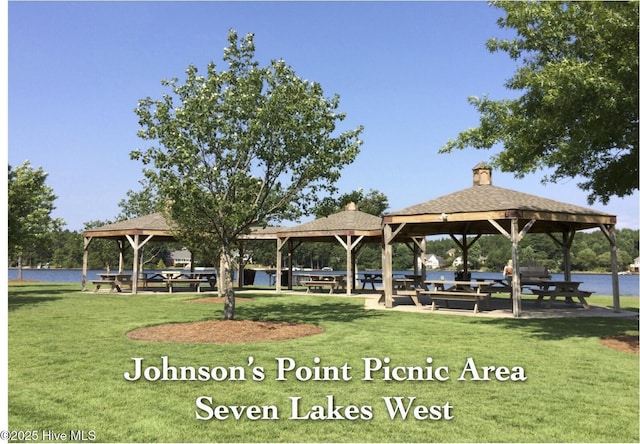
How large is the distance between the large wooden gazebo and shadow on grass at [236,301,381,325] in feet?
6.07

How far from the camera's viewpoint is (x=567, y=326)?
38.3ft

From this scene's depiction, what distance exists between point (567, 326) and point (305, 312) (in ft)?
23.6

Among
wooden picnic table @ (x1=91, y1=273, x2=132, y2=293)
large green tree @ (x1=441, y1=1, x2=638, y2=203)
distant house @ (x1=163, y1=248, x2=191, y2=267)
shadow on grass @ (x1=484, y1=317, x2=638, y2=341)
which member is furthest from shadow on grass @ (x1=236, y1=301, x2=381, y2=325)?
distant house @ (x1=163, y1=248, x2=191, y2=267)

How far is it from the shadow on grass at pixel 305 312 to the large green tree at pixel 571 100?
5426 mm

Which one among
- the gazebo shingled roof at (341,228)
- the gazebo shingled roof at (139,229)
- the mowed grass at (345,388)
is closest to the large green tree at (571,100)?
the mowed grass at (345,388)

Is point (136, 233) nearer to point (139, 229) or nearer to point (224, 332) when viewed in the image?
point (139, 229)

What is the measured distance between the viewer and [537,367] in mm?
7266

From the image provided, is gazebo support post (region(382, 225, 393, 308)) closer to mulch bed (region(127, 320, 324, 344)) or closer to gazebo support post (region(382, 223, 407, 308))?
gazebo support post (region(382, 223, 407, 308))

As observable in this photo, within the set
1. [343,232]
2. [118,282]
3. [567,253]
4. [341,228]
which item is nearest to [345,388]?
[567,253]

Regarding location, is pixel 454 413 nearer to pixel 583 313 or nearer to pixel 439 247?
pixel 583 313

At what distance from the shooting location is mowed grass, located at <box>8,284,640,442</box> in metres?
4.69

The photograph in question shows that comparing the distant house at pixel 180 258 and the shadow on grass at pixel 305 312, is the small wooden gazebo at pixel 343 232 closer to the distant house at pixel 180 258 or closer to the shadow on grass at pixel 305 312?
the shadow on grass at pixel 305 312

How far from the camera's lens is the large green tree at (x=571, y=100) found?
8484 millimetres

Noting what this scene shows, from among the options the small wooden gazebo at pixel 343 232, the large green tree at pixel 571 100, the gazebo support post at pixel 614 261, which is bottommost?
the gazebo support post at pixel 614 261
